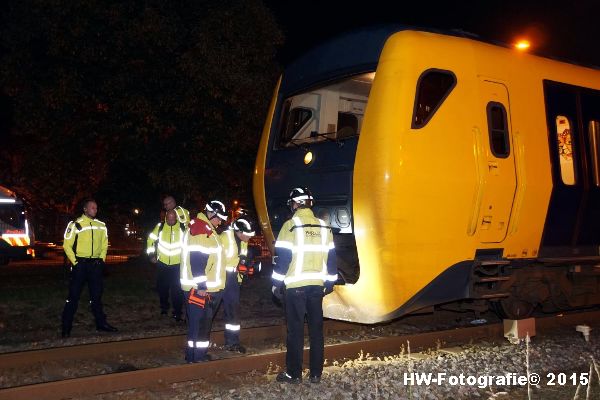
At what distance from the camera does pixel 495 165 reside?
7.40 metres

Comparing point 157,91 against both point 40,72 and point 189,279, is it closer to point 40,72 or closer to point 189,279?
point 40,72

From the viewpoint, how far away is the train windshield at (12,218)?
21.3 metres

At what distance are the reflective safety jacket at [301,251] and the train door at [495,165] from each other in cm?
192

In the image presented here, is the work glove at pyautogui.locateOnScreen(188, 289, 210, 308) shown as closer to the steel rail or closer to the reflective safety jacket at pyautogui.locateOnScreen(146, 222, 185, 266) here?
the steel rail

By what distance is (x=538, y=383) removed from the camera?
6.57 metres

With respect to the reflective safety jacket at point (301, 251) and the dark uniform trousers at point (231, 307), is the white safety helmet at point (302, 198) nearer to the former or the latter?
the reflective safety jacket at point (301, 251)

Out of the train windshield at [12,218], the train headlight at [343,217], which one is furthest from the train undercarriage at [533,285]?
the train windshield at [12,218]

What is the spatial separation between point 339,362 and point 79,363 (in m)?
2.88

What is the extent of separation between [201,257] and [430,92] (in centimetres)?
302

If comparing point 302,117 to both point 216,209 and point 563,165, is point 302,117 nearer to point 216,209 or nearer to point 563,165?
point 216,209

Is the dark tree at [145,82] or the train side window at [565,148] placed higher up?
the dark tree at [145,82]

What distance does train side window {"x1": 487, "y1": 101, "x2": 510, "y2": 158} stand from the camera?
7449 mm

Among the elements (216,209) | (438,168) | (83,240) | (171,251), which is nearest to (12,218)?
(171,251)

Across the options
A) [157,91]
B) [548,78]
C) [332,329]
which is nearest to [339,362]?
[332,329]
